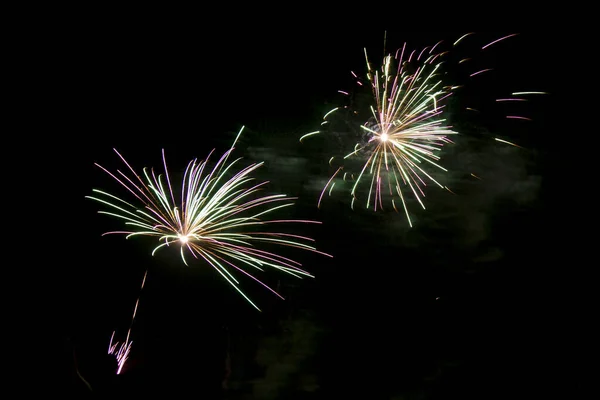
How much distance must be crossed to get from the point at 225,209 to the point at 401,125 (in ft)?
3.58

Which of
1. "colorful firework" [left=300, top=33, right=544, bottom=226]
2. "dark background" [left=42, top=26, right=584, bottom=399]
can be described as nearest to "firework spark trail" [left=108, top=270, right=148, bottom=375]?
"dark background" [left=42, top=26, right=584, bottom=399]

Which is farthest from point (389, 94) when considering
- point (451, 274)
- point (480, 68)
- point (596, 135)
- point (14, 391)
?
point (14, 391)

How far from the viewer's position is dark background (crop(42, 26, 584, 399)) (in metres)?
2.36

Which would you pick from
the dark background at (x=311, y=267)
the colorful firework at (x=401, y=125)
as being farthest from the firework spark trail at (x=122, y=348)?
the colorful firework at (x=401, y=125)

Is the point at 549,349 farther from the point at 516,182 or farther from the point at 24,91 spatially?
the point at 24,91

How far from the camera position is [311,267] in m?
2.40

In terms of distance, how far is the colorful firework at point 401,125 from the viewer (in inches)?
92.8

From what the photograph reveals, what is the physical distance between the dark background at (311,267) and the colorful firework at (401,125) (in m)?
0.08

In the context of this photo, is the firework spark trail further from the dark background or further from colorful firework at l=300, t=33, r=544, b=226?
colorful firework at l=300, t=33, r=544, b=226

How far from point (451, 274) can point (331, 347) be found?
0.81 metres

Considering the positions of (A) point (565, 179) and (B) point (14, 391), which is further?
(A) point (565, 179)

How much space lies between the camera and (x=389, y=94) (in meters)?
2.38

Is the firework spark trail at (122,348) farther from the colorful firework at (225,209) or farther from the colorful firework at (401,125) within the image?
the colorful firework at (401,125)

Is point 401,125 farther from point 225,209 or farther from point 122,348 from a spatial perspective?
point 122,348
